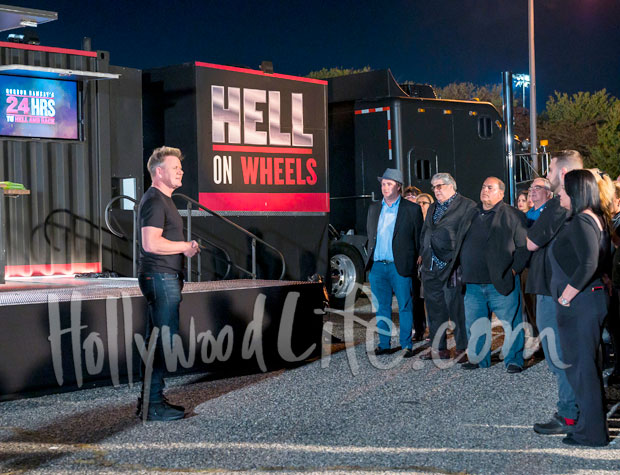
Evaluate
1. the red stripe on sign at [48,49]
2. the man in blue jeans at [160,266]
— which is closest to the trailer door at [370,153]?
the red stripe on sign at [48,49]

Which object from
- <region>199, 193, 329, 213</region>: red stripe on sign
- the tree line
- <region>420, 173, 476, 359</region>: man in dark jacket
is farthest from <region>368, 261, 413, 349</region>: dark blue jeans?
the tree line

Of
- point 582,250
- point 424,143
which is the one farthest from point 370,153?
point 582,250

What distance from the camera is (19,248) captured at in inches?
382

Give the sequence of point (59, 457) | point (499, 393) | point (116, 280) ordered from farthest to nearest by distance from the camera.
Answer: point (116, 280) → point (499, 393) → point (59, 457)

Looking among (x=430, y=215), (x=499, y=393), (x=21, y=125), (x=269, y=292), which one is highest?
(x=21, y=125)

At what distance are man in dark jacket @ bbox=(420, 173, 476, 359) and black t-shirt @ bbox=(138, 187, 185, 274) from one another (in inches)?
134

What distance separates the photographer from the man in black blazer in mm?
9266

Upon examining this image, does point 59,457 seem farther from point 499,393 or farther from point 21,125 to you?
point 21,125

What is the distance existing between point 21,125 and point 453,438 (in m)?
6.08

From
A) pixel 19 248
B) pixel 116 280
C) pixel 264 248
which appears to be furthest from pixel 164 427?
pixel 264 248

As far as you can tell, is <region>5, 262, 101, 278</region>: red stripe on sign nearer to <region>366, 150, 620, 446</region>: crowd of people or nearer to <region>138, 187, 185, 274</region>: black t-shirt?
<region>366, 150, 620, 446</region>: crowd of people

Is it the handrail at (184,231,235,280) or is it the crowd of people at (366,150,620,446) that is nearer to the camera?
the crowd of people at (366,150,620,446)

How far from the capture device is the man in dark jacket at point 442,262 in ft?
29.2

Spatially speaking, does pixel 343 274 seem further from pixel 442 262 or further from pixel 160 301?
pixel 160 301
